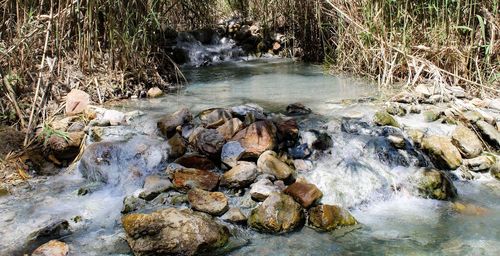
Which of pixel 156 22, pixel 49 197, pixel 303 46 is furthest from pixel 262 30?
pixel 49 197

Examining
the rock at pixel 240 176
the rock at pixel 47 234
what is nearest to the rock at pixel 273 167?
the rock at pixel 240 176

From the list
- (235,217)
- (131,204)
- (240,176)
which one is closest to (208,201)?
(235,217)

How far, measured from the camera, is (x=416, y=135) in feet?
10.8

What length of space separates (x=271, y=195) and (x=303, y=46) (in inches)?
189

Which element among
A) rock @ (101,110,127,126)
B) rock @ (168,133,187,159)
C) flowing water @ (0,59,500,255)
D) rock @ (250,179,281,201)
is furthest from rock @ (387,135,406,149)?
rock @ (101,110,127,126)

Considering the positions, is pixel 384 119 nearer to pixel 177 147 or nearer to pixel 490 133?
pixel 490 133

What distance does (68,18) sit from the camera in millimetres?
3951

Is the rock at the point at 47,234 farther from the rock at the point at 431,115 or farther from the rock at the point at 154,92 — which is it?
the rock at the point at 431,115

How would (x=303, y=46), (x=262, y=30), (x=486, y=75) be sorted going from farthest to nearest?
(x=262, y=30) → (x=303, y=46) → (x=486, y=75)

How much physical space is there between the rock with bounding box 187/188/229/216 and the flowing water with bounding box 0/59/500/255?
0.59ft

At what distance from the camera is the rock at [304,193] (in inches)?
101

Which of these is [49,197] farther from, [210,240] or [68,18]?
[68,18]

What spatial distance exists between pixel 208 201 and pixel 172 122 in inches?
40.9

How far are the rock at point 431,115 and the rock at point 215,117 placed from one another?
5.08 ft
